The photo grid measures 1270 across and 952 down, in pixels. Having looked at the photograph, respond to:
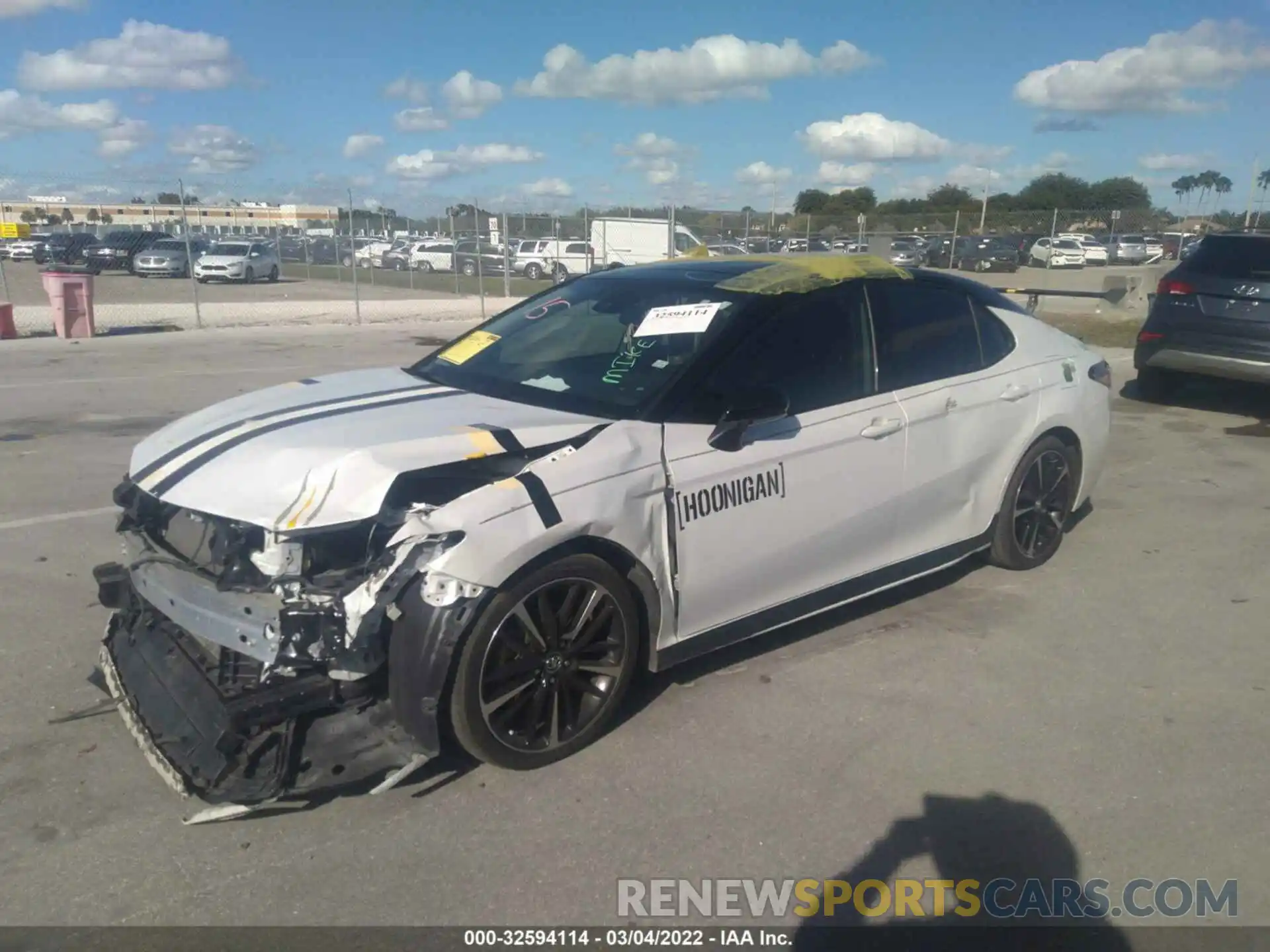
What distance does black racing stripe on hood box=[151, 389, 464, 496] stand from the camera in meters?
3.38

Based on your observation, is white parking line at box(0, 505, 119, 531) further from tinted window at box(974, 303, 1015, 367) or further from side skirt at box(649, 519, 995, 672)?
tinted window at box(974, 303, 1015, 367)

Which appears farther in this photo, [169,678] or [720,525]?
[720,525]

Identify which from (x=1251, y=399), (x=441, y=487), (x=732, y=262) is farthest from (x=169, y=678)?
(x=1251, y=399)

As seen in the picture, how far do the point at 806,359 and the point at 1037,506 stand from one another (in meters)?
1.97

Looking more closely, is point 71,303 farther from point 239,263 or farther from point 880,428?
point 239,263

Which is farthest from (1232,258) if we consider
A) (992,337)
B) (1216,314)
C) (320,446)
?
(320,446)

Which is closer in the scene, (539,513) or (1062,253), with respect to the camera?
(539,513)

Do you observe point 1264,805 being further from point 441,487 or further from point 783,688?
point 441,487

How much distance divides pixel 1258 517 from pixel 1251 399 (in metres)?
5.17

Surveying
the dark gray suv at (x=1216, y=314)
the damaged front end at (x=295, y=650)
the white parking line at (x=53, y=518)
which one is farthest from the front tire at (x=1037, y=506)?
the white parking line at (x=53, y=518)

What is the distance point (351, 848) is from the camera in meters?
3.01

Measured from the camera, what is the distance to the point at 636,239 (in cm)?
2908

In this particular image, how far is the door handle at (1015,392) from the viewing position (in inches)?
198
